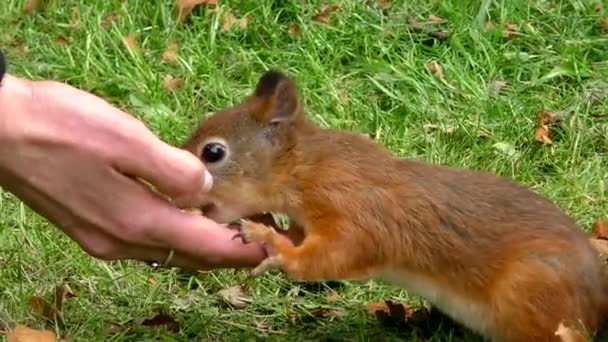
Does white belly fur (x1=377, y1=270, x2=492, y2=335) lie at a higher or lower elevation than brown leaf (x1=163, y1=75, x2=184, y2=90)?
higher

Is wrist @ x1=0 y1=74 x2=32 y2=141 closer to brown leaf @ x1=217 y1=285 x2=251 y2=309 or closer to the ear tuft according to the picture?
the ear tuft

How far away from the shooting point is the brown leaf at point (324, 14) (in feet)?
21.1

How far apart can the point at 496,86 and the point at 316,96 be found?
0.82 m

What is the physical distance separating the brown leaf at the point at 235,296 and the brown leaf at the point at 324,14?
233 centimetres

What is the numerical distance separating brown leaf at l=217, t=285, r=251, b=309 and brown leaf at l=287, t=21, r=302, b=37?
7.38 ft

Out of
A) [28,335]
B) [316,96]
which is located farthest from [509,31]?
[28,335]

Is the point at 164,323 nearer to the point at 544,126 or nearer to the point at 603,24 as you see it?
the point at 544,126

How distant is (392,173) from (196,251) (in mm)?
644

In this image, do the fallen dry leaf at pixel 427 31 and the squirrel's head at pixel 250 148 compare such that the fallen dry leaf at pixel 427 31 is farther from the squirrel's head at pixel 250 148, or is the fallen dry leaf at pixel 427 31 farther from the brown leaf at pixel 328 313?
the squirrel's head at pixel 250 148

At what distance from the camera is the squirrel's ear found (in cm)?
387

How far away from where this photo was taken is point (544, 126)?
5.53 meters

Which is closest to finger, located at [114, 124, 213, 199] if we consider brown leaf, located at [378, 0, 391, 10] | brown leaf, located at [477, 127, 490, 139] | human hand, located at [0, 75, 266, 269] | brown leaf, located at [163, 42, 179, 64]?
human hand, located at [0, 75, 266, 269]

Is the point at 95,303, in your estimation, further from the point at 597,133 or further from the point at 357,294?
the point at 597,133

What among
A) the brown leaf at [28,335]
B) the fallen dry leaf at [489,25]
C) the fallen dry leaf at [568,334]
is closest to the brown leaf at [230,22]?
the fallen dry leaf at [489,25]
